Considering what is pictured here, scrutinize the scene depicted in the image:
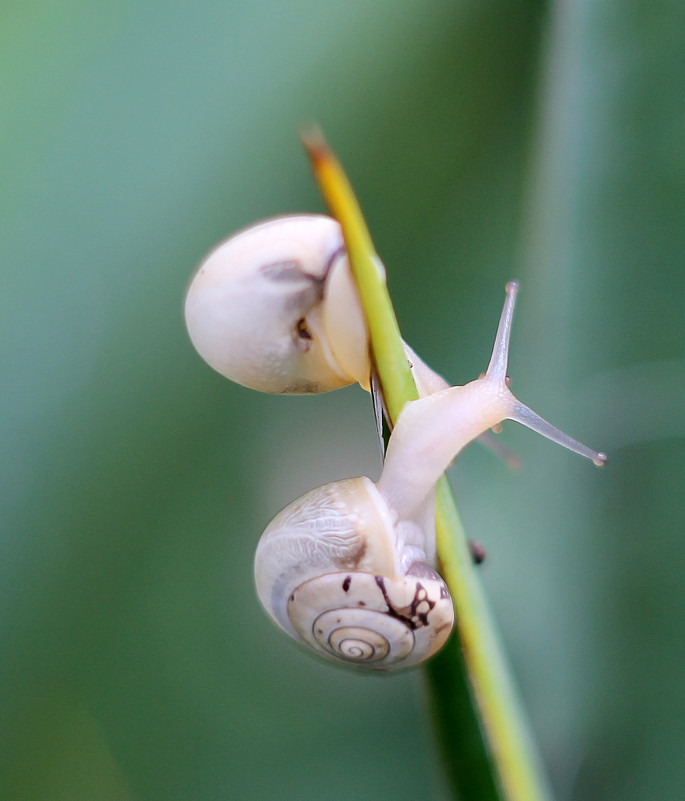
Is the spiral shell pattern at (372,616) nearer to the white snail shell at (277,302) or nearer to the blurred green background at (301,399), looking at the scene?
the white snail shell at (277,302)

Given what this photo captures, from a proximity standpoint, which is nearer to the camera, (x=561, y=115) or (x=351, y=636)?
(x=351, y=636)

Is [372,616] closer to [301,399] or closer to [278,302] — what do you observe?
[278,302]

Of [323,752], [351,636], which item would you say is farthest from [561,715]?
[351,636]

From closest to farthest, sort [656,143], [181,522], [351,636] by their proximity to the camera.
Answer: [351,636], [656,143], [181,522]

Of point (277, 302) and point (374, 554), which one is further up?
point (277, 302)

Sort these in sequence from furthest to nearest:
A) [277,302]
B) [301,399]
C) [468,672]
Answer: [301,399] → [277,302] → [468,672]

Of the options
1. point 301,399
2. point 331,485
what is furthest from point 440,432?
point 301,399

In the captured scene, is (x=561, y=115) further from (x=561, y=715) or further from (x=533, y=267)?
(x=561, y=715)
